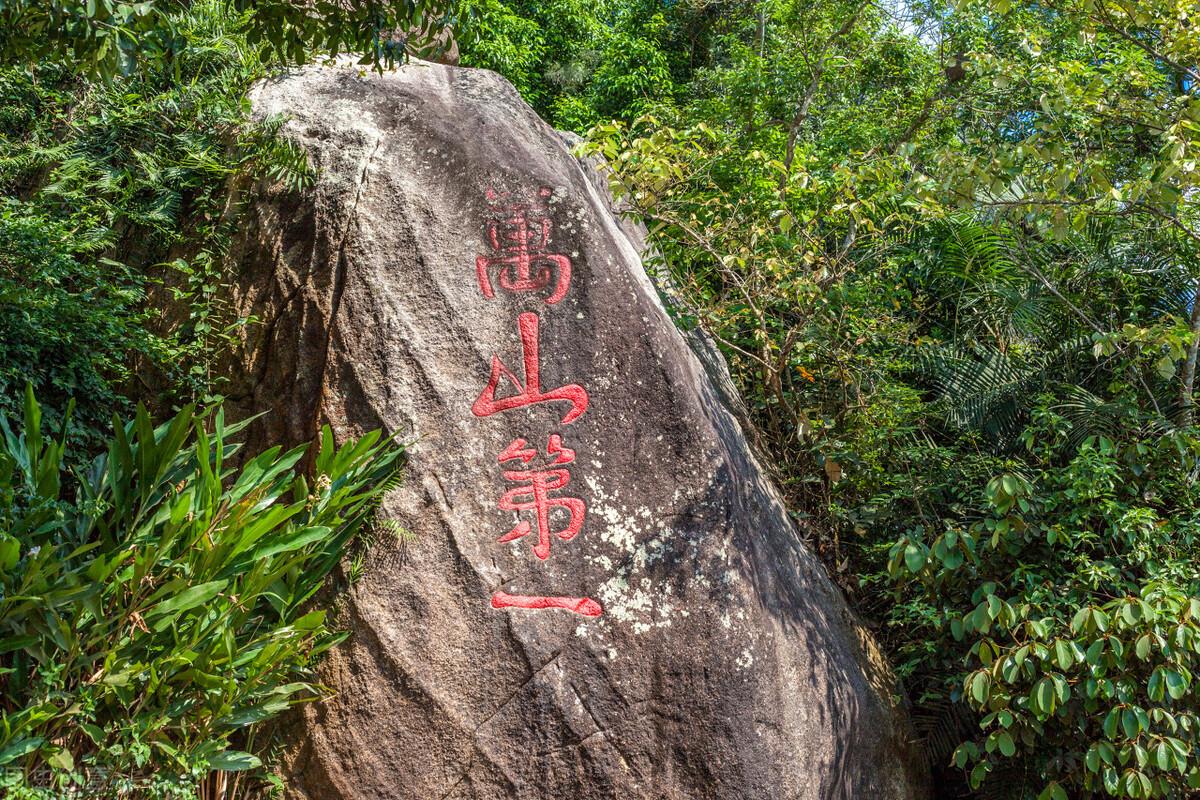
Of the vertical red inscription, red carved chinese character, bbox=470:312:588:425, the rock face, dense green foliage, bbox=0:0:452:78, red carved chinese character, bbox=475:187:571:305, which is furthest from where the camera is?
red carved chinese character, bbox=475:187:571:305

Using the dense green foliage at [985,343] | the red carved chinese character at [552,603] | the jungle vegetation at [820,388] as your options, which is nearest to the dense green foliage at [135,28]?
the jungle vegetation at [820,388]

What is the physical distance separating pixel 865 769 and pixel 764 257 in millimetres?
2831

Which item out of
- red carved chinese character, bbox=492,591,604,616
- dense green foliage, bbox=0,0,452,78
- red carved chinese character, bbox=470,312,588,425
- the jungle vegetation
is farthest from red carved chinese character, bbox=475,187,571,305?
red carved chinese character, bbox=492,591,604,616

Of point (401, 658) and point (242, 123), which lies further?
point (242, 123)

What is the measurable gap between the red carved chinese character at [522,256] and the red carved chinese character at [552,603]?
134 cm

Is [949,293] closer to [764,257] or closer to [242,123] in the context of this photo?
[764,257]

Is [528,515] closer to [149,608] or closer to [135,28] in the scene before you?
[149,608]

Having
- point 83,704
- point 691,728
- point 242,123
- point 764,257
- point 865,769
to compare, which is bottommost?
point 865,769

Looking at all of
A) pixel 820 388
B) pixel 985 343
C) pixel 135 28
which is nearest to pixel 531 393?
pixel 135 28

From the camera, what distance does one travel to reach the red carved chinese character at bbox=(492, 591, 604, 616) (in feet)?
13.5

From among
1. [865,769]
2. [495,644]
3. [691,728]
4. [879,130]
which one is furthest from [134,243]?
[879,130]

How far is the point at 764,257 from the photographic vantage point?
588 centimetres

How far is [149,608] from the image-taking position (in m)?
3.62

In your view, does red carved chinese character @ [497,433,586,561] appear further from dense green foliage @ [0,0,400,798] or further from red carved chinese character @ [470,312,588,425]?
dense green foliage @ [0,0,400,798]
